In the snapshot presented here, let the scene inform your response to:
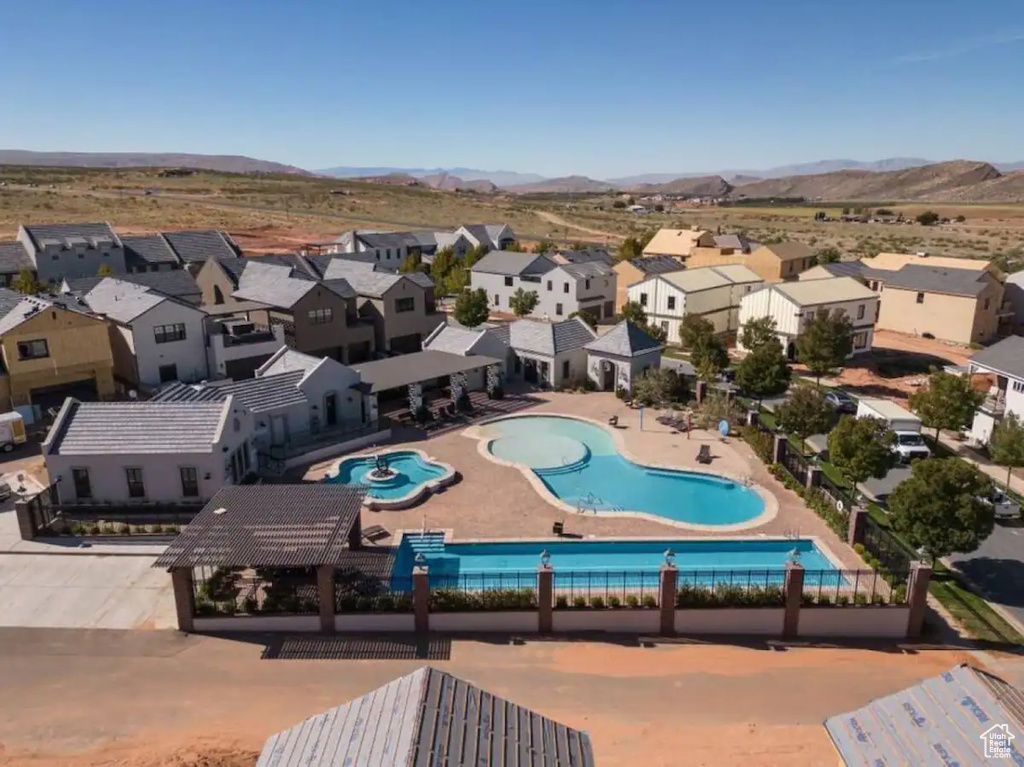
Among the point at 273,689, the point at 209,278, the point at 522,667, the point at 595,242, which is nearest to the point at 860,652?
the point at 522,667

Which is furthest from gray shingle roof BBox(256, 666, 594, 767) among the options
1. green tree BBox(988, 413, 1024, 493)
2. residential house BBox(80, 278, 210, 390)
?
residential house BBox(80, 278, 210, 390)

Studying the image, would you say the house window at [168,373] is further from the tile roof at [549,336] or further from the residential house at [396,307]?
the tile roof at [549,336]

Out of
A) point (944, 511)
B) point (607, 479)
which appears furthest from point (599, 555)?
point (944, 511)

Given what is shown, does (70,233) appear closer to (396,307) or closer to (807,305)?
(396,307)

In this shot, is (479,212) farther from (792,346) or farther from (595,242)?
(792,346)

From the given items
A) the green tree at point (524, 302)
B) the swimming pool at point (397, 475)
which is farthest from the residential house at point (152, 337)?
the green tree at point (524, 302)
